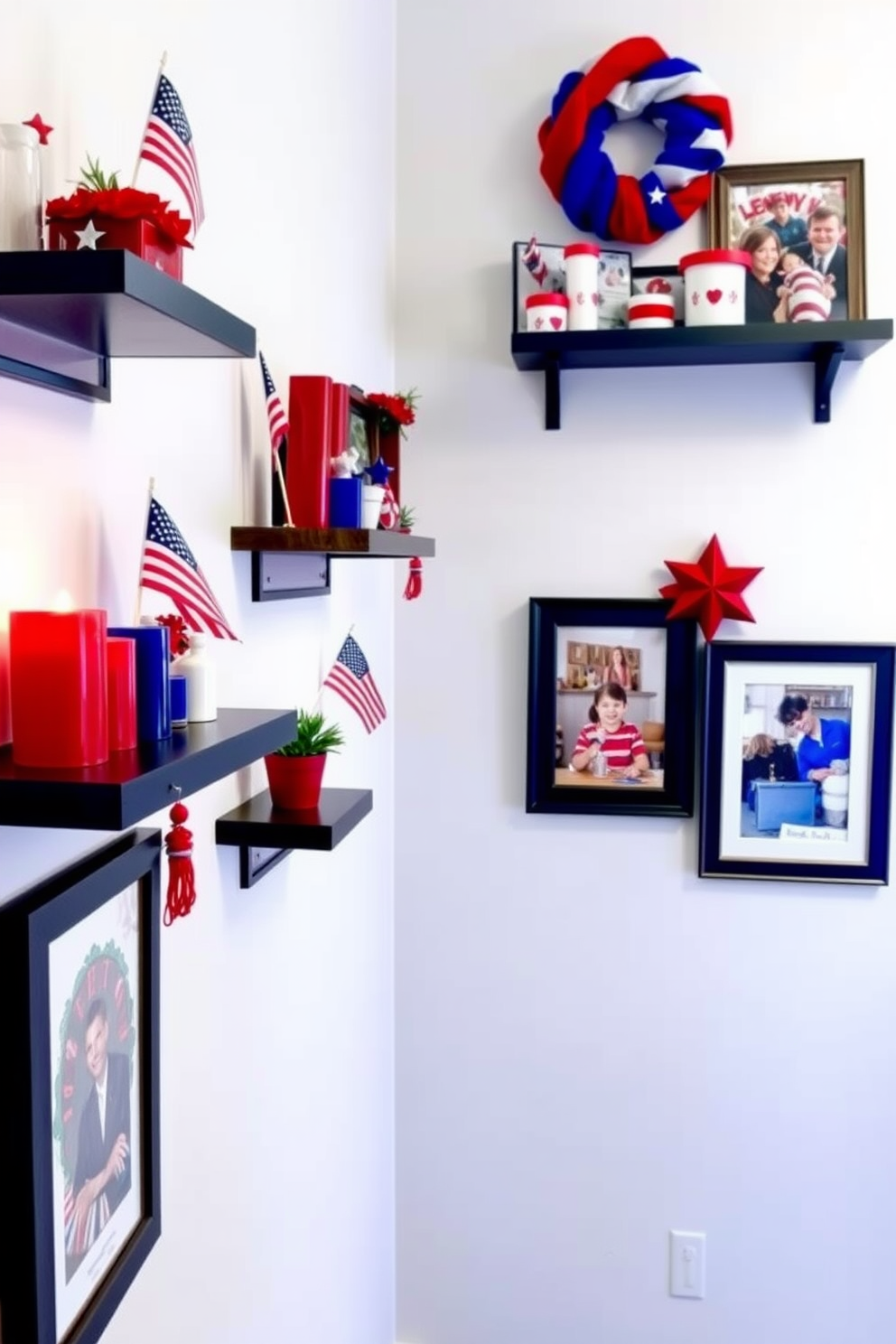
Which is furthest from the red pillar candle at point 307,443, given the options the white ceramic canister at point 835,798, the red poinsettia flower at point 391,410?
the white ceramic canister at point 835,798

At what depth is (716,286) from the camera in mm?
1715

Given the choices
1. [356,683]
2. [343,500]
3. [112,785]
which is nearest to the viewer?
[112,785]

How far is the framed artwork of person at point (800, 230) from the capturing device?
5.87 feet

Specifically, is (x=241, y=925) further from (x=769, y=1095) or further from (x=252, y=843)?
(x=769, y=1095)

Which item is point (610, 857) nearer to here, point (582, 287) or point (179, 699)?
point (582, 287)

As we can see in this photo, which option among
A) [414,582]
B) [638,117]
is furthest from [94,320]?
[638,117]

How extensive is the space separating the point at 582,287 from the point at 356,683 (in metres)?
0.73

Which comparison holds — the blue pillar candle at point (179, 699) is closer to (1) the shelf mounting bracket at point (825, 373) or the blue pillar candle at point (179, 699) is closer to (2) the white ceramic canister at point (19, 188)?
(2) the white ceramic canister at point (19, 188)

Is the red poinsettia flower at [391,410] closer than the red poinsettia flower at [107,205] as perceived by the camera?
No

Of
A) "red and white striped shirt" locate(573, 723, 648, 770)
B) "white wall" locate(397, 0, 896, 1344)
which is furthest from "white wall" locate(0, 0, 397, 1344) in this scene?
"red and white striped shirt" locate(573, 723, 648, 770)

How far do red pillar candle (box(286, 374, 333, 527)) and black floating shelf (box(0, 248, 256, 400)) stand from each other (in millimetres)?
392

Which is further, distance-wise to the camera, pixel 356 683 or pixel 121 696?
pixel 356 683

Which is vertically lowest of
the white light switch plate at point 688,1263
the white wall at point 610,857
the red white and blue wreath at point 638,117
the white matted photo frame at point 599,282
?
the white light switch plate at point 688,1263

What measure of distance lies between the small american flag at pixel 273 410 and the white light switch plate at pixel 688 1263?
158 centimetres
